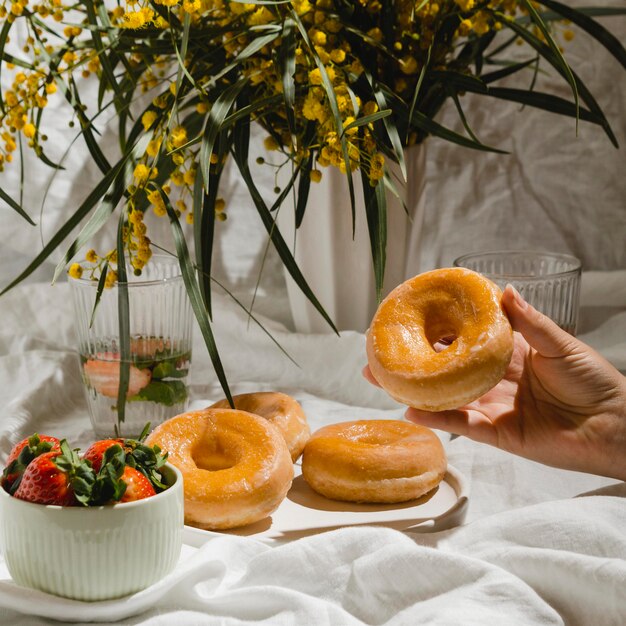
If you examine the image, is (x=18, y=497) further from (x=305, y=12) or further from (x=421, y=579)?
(x=305, y=12)

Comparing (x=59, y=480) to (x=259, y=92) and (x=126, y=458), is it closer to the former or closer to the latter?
(x=126, y=458)

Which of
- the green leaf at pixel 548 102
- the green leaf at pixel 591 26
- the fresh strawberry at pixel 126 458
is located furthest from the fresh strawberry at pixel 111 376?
the green leaf at pixel 591 26

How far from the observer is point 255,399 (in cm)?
124

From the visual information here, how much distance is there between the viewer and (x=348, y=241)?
148 cm

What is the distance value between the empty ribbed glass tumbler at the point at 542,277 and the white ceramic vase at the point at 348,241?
11 cm

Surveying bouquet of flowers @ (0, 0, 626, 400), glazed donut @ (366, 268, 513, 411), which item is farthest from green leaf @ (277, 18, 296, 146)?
glazed donut @ (366, 268, 513, 411)

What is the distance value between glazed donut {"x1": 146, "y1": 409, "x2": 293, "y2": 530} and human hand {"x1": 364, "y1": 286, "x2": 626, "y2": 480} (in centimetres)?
16

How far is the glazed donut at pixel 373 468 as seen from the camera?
1.07 metres

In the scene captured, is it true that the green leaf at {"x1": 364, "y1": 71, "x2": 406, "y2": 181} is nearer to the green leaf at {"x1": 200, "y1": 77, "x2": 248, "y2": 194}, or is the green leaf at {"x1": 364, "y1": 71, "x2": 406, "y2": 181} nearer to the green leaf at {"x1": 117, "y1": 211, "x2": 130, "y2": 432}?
the green leaf at {"x1": 200, "y1": 77, "x2": 248, "y2": 194}

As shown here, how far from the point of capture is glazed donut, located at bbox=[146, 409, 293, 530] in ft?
3.27

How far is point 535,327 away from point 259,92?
53 centimetres

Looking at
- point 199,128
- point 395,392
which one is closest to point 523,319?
point 395,392

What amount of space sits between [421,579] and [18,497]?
35cm

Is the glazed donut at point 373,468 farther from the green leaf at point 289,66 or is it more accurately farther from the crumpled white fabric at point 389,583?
the green leaf at point 289,66
